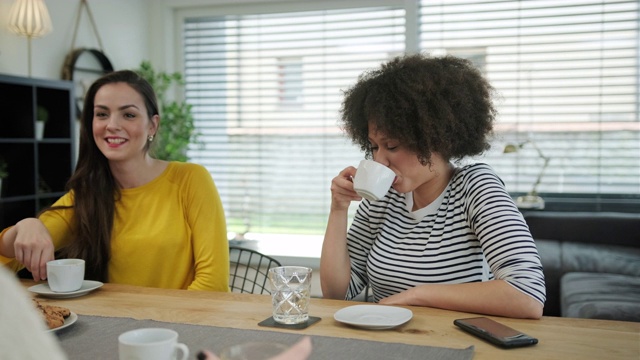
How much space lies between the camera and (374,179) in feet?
4.94

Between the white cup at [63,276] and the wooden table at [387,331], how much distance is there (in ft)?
0.11

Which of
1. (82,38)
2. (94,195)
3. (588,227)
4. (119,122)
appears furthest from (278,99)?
(94,195)

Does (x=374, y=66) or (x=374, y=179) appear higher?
(x=374, y=66)

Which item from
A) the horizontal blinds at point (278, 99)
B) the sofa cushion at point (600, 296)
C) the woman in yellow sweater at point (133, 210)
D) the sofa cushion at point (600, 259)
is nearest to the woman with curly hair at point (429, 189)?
the woman in yellow sweater at point (133, 210)

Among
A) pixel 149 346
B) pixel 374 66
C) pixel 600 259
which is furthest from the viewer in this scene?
pixel 374 66

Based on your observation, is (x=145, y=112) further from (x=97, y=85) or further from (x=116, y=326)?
(x=116, y=326)

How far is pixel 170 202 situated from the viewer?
2020 mm

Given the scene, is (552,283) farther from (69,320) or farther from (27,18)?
(27,18)

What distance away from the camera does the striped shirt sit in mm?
1437

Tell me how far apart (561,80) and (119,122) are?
3.05m

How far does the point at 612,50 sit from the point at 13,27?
11.5 ft

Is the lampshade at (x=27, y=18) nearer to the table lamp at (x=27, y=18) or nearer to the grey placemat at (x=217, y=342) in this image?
the table lamp at (x=27, y=18)

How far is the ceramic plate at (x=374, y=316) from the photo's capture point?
3.95 ft

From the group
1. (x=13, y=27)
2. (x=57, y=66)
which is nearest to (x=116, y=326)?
(x=13, y=27)
